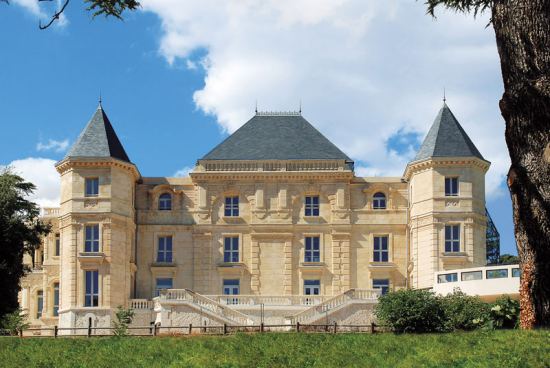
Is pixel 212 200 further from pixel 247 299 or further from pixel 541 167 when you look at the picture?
pixel 541 167

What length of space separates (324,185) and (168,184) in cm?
933

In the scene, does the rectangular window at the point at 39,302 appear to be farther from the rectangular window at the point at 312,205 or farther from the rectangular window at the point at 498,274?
the rectangular window at the point at 498,274

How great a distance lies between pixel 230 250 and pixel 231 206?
2.63 m

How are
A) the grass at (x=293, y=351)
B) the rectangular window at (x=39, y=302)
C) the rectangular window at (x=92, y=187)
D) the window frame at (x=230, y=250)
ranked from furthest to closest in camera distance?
1. the rectangular window at (x=39, y=302)
2. the window frame at (x=230, y=250)
3. the rectangular window at (x=92, y=187)
4. the grass at (x=293, y=351)

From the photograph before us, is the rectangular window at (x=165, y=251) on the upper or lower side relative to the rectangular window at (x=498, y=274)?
upper

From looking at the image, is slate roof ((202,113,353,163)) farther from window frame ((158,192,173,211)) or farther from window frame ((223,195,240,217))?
window frame ((158,192,173,211))

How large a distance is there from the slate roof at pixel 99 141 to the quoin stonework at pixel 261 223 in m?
0.09

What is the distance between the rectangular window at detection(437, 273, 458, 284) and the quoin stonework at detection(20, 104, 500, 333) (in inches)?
62.1

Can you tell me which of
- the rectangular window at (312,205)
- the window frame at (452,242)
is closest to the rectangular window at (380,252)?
the rectangular window at (312,205)

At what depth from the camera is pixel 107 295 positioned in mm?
61594

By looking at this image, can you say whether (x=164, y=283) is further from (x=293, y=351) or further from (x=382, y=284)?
(x=293, y=351)

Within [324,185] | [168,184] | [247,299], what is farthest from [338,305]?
[168,184]

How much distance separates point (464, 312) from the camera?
5169 centimetres

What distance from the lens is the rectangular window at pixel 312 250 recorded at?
6588 centimetres
